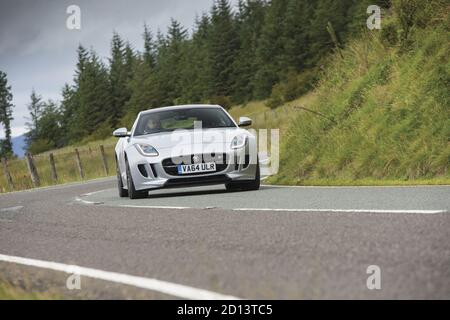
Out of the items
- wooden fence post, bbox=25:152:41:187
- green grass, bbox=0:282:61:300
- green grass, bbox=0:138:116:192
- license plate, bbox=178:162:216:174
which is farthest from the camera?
green grass, bbox=0:138:116:192

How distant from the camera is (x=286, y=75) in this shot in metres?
88.4

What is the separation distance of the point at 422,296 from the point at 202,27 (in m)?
124

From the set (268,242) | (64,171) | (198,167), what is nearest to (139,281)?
(268,242)

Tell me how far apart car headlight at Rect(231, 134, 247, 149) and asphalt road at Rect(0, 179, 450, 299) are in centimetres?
167

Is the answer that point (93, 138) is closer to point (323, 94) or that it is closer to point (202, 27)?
point (202, 27)

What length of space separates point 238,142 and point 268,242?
6.09m

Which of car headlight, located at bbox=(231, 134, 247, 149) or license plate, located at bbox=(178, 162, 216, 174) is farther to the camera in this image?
car headlight, located at bbox=(231, 134, 247, 149)

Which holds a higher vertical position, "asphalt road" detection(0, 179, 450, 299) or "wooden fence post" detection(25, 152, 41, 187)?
"asphalt road" detection(0, 179, 450, 299)

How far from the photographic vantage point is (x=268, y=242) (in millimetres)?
5680

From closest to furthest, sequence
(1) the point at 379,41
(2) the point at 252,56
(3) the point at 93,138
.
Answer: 1. (1) the point at 379,41
2. (2) the point at 252,56
3. (3) the point at 93,138

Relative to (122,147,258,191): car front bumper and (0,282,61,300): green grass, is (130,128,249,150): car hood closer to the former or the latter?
(122,147,258,191): car front bumper

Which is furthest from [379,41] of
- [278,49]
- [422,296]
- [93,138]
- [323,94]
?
[93,138]

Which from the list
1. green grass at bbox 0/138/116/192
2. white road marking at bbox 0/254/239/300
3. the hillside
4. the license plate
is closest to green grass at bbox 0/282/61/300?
white road marking at bbox 0/254/239/300

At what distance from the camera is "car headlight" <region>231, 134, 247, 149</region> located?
11648 millimetres
